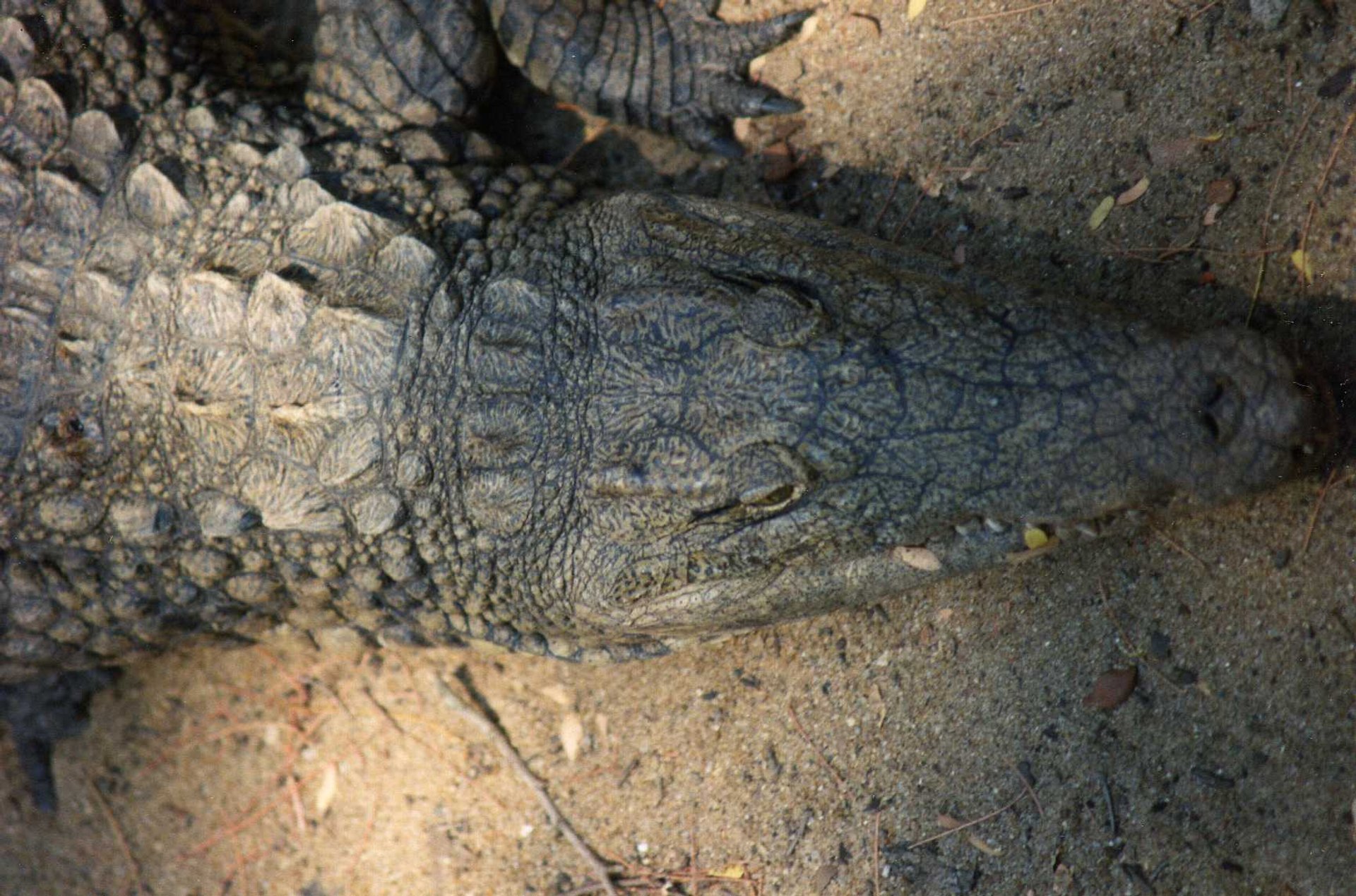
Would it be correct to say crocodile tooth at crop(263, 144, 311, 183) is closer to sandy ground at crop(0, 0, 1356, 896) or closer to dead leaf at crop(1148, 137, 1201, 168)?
sandy ground at crop(0, 0, 1356, 896)

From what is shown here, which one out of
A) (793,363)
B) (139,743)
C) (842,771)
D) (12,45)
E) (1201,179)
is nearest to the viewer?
(793,363)

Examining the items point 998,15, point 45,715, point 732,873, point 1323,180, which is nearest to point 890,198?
point 998,15

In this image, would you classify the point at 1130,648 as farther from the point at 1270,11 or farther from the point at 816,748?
the point at 1270,11

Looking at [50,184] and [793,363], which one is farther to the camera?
[50,184]

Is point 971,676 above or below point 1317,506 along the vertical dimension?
below

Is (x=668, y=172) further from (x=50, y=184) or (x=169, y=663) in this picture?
(x=169, y=663)

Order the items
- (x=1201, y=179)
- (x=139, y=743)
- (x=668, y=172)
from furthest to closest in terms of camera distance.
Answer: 1. (x=139, y=743)
2. (x=668, y=172)
3. (x=1201, y=179)

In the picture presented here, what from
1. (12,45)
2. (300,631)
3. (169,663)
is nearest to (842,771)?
(300,631)
